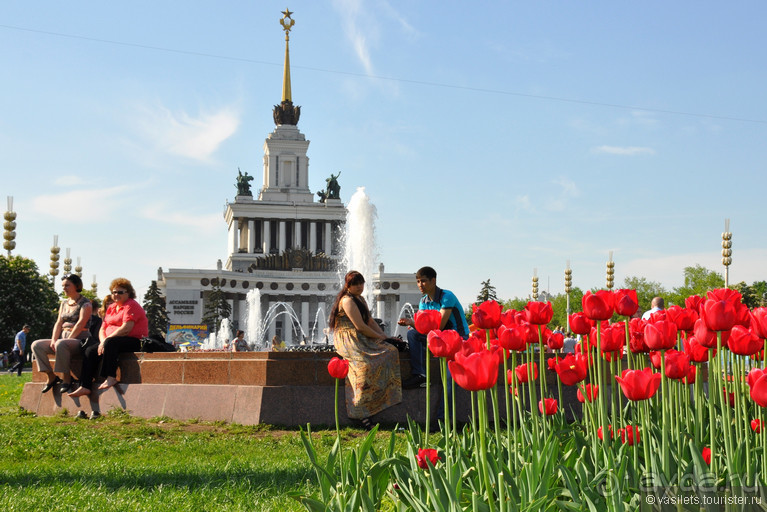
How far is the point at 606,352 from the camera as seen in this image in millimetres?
4188

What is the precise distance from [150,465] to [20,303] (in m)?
46.8

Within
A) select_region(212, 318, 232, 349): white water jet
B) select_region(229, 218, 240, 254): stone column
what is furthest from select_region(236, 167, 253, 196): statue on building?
select_region(212, 318, 232, 349): white water jet

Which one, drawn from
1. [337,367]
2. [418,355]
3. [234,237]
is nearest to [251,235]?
[234,237]

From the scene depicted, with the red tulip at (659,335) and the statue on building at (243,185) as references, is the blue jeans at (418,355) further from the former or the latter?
the statue on building at (243,185)

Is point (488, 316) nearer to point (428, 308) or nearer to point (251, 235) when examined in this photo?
point (428, 308)

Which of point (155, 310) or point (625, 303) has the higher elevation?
point (155, 310)

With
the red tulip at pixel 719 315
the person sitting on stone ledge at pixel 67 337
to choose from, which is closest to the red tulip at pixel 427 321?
the red tulip at pixel 719 315

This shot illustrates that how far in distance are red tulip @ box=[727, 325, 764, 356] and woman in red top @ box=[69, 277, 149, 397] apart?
8283 millimetres

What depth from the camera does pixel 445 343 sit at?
3.64m

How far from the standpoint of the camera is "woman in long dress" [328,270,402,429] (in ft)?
28.2

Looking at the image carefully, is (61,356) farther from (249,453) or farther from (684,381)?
(684,381)

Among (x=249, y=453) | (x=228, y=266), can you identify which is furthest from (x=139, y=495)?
(x=228, y=266)

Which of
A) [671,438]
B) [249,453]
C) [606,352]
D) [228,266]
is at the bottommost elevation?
[249,453]

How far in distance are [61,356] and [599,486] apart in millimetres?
8832
